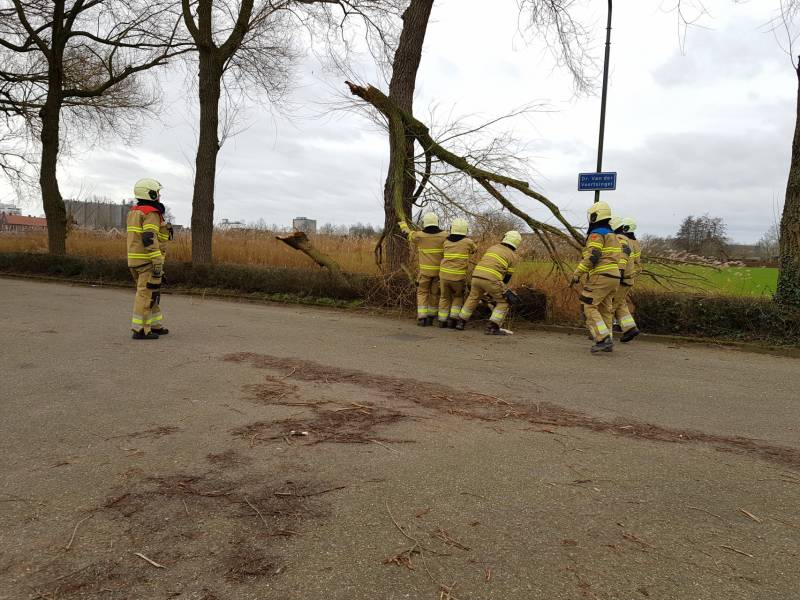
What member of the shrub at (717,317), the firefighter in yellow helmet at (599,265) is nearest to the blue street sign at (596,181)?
the shrub at (717,317)

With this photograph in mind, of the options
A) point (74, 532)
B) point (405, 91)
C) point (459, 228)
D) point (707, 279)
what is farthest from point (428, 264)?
point (74, 532)

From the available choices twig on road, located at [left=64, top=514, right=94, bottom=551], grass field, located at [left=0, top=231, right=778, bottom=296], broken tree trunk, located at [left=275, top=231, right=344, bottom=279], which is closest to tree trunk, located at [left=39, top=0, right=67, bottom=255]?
grass field, located at [left=0, top=231, right=778, bottom=296]

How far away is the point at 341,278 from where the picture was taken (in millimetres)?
12219

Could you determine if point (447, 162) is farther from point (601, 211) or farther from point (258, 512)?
point (258, 512)

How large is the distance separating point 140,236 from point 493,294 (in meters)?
5.46

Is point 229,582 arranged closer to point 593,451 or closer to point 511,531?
point 511,531

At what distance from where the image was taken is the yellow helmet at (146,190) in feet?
25.4

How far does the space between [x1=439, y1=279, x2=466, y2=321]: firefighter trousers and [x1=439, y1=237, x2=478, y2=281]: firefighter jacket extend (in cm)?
10

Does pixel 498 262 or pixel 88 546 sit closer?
Answer: pixel 88 546

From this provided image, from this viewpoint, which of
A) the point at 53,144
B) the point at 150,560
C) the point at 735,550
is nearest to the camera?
the point at 150,560

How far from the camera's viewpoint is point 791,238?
8914mm

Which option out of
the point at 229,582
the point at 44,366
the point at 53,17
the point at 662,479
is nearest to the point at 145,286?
the point at 44,366

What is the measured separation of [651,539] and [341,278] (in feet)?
32.6

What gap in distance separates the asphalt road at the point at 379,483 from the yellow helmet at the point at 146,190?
7.76 ft
